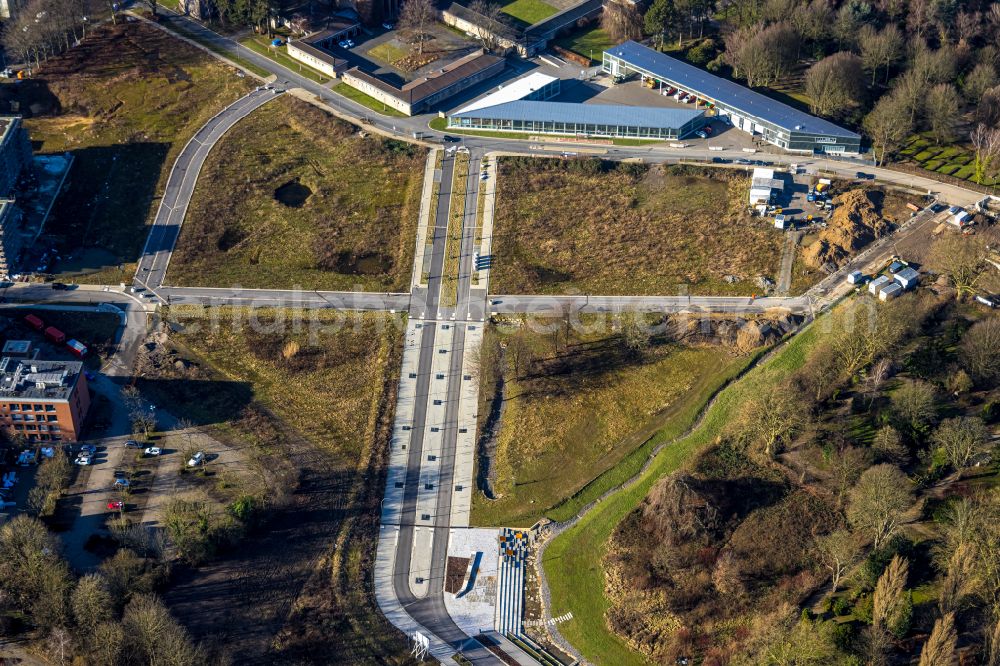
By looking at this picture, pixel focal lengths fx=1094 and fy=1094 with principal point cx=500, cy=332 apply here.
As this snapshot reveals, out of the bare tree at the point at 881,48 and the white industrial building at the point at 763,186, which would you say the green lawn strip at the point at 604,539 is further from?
the bare tree at the point at 881,48

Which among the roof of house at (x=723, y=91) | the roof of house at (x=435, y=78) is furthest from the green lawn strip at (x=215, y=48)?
the roof of house at (x=723, y=91)

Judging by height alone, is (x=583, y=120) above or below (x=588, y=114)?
below

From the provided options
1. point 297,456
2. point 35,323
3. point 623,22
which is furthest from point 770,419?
point 623,22

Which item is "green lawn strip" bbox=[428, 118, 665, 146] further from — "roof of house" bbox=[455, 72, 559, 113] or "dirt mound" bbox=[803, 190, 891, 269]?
"dirt mound" bbox=[803, 190, 891, 269]

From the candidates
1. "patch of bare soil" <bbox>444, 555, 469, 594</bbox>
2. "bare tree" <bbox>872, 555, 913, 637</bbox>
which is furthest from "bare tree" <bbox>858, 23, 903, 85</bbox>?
"patch of bare soil" <bbox>444, 555, 469, 594</bbox>

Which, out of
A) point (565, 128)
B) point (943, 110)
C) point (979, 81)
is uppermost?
point (979, 81)

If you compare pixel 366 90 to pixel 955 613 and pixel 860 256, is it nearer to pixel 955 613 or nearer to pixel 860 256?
pixel 860 256

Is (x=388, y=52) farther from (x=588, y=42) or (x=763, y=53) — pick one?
(x=763, y=53)

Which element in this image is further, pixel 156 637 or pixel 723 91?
pixel 723 91
